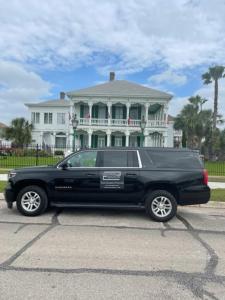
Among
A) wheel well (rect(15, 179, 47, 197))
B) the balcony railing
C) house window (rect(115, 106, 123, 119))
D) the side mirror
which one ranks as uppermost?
house window (rect(115, 106, 123, 119))

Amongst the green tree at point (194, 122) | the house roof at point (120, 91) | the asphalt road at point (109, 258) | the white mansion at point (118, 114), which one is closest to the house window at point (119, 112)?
the white mansion at point (118, 114)

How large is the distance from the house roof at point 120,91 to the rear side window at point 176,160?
108 feet

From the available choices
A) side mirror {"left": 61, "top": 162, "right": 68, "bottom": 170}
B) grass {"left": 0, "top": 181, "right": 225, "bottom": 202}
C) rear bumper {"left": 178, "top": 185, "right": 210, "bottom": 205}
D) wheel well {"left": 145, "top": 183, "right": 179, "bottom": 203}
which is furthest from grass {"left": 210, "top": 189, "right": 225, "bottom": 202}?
side mirror {"left": 61, "top": 162, "right": 68, "bottom": 170}

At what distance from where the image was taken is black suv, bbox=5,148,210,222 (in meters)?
8.44

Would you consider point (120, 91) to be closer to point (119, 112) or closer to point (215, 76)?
point (119, 112)

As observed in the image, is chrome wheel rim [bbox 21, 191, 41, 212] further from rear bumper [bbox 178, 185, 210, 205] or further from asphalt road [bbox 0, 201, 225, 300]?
rear bumper [bbox 178, 185, 210, 205]

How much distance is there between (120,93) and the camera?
41.3 meters

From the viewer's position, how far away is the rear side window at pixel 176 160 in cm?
860

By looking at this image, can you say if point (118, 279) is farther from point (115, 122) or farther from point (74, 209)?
point (115, 122)

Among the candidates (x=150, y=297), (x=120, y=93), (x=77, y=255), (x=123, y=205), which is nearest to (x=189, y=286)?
(x=150, y=297)

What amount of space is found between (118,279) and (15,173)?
16.2 feet

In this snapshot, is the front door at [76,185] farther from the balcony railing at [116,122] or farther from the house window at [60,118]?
the house window at [60,118]

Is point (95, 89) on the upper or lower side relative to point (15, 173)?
upper

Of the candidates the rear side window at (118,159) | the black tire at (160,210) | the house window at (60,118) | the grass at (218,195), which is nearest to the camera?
the black tire at (160,210)
